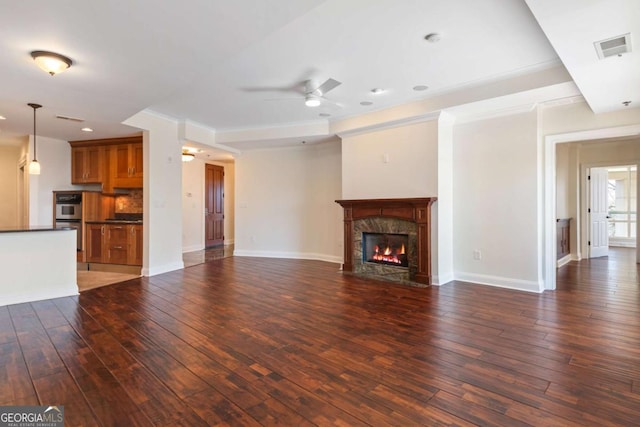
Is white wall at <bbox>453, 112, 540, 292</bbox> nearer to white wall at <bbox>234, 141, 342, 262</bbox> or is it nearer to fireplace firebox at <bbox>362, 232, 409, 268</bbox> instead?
fireplace firebox at <bbox>362, 232, 409, 268</bbox>

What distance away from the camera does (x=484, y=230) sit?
4773 millimetres

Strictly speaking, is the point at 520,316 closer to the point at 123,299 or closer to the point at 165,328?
the point at 165,328

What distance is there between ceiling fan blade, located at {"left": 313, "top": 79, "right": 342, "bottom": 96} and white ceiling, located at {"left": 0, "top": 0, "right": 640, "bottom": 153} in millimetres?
171

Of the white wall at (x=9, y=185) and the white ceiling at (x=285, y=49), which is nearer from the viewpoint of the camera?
the white ceiling at (x=285, y=49)

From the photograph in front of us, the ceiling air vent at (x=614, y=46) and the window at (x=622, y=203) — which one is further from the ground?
the ceiling air vent at (x=614, y=46)

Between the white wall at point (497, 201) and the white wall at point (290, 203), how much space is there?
2.46 metres

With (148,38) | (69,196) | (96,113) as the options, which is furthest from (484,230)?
(69,196)

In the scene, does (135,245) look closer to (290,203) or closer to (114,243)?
(114,243)

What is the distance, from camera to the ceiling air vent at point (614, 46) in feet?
8.00

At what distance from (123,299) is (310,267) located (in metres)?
3.13

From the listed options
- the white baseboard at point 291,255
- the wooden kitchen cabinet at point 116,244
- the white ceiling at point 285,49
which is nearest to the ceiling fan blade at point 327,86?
the white ceiling at point 285,49

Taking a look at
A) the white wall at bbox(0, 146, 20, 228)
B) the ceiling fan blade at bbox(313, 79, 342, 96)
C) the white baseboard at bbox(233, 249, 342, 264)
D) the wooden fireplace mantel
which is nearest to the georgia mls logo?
the ceiling fan blade at bbox(313, 79, 342, 96)

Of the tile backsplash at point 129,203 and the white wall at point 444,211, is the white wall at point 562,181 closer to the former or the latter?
the white wall at point 444,211

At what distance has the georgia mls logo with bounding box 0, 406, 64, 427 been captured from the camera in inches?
67.8
